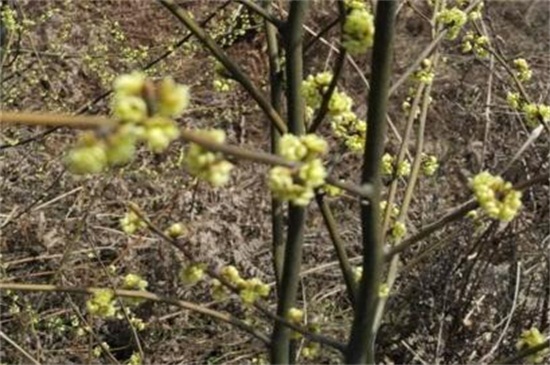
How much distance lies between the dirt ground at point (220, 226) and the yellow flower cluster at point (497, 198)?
5.85 ft

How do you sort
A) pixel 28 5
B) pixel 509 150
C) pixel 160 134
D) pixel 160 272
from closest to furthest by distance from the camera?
pixel 160 134 < pixel 160 272 < pixel 509 150 < pixel 28 5

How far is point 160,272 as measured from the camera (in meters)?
4.90

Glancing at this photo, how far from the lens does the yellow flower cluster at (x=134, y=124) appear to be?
98 cm

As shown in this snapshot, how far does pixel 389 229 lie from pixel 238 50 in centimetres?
560

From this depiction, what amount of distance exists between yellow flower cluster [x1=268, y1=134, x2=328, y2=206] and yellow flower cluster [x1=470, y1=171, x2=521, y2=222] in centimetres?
28

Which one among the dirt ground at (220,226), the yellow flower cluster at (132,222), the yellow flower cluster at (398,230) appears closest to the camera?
the yellow flower cluster at (132,222)

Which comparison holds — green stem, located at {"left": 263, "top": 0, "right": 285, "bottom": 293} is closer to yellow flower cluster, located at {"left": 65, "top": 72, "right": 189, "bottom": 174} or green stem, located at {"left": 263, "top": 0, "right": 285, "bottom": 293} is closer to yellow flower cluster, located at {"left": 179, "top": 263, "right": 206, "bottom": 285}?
yellow flower cluster, located at {"left": 179, "top": 263, "right": 206, "bottom": 285}

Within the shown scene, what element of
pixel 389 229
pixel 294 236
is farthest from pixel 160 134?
pixel 389 229

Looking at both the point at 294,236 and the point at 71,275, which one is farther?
the point at 71,275

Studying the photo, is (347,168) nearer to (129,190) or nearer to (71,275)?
(129,190)

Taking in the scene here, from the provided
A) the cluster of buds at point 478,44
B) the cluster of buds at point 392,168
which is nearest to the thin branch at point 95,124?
the cluster of buds at point 392,168

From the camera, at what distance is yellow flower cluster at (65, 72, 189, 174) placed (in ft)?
3.22

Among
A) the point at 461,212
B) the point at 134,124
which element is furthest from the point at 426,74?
the point at 134,124

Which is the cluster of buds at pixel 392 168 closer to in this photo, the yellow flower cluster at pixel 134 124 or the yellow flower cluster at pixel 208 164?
the yellow flower cluster at pixel 208 164
